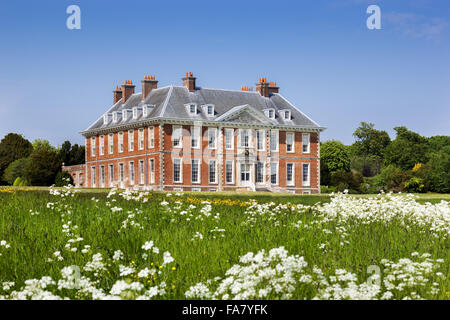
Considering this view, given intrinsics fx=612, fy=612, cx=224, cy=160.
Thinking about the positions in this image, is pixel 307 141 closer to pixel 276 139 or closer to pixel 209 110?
pixel 276 139

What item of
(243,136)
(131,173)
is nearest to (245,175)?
(243,136)

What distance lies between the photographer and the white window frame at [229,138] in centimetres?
5434

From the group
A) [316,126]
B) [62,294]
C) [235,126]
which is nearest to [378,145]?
[316,126]

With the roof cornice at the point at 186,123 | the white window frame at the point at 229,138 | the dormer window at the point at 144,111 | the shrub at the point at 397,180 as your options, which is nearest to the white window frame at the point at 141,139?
the roof cornice at the point at 186,123

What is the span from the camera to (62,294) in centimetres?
806

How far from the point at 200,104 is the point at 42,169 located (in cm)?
2001

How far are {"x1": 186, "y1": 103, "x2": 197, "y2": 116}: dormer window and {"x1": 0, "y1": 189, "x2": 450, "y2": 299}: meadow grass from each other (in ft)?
129

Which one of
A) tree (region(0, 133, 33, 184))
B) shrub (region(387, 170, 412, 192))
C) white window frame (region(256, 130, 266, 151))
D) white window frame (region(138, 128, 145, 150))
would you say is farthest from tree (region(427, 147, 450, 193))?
tree (region(0, 133, 33, 184))

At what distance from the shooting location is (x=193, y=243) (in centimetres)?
1041

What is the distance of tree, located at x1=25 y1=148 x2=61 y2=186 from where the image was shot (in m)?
63.1

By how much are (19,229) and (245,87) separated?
1900 inches

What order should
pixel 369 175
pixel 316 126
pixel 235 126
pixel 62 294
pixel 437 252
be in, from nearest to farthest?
pixel 62 294
pixel 437 252
pixel 235 126
pixel 316 126
pixel 369 175

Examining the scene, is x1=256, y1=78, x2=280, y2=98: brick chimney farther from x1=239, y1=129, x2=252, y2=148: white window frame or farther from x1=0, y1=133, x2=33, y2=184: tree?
x1=0, y1=133, x2=33, y2=184: tree

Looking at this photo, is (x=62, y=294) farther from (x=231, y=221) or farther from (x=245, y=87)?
(x=245, y=87)
